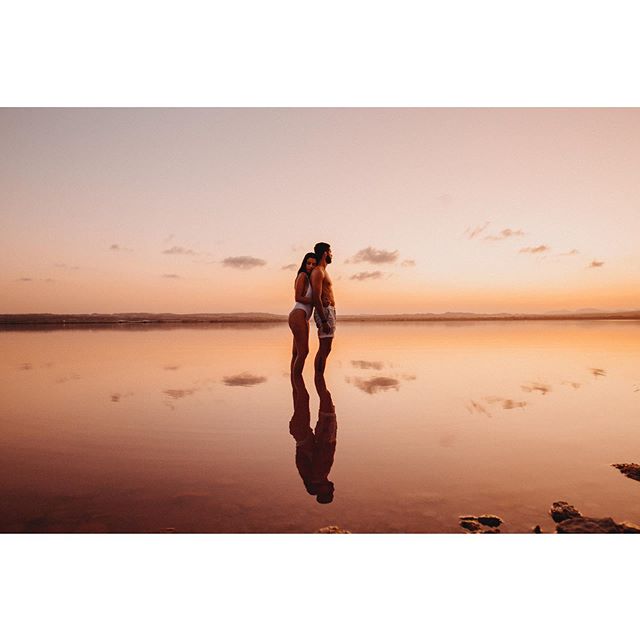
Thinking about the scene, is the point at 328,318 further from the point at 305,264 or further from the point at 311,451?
the point at 311,451

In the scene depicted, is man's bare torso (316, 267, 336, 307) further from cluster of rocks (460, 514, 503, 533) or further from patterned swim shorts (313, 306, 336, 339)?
cluster of rocks (460, 514, 503, 533)

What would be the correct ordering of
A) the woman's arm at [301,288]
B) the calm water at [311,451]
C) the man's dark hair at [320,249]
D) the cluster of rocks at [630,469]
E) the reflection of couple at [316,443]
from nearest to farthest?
1. the calm water at [311,451]
2. the reflection of couple at [316,443]
3. the cluster of rocks at [630,469]
4. the man's dark hair at [320,249]
5. the woman's arm at [301,288]

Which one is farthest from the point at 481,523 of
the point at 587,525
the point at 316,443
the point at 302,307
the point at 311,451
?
the point at 302,307

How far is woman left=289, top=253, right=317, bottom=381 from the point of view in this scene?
7.91 metres

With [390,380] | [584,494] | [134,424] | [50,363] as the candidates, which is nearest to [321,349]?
[390,380]

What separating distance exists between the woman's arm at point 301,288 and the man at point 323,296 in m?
0.17

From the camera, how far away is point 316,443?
5059mm

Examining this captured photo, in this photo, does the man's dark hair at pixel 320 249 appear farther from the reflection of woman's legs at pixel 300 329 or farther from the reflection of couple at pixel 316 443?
the reflection of couple at pixel 316 443

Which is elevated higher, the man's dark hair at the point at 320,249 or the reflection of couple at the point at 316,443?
the man's dark hair at the point at 320,249

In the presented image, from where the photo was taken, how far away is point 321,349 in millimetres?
8500

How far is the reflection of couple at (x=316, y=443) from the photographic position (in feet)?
13.1

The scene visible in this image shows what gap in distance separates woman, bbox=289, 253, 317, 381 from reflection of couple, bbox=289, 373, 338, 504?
0.84m

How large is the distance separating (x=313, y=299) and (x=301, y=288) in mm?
259

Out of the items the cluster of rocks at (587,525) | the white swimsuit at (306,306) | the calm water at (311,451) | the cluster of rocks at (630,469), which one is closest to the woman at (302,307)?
the white swimsuit at (306,306)
